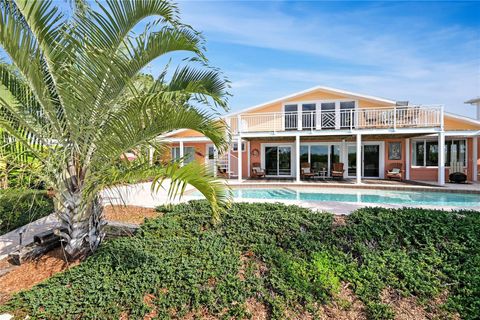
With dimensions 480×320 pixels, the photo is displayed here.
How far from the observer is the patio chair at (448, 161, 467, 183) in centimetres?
1316

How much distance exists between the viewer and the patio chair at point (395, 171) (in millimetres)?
14424

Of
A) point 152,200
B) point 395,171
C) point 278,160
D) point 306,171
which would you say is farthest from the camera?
point 278,160

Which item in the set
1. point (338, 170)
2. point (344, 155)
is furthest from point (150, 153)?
point (344, 155)

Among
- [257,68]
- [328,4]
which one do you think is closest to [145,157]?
[328,4]

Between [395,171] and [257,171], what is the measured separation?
809 cm

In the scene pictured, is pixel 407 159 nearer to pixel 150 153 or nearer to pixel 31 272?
pixel 150 153

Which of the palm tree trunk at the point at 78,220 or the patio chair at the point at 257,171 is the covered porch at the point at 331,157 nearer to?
the patio chair at the point at 257,171

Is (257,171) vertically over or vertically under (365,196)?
over

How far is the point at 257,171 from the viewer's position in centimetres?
1659

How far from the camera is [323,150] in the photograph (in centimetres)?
1656

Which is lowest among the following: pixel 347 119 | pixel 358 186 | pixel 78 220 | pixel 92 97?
pixel 358 186

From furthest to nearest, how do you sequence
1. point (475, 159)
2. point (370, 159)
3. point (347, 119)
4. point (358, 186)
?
point (370, 159) < point (347, 119) < point (475, 159) < point (358, 186)

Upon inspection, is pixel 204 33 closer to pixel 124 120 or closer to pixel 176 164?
pixel 124 120

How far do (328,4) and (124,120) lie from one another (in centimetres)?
1066
